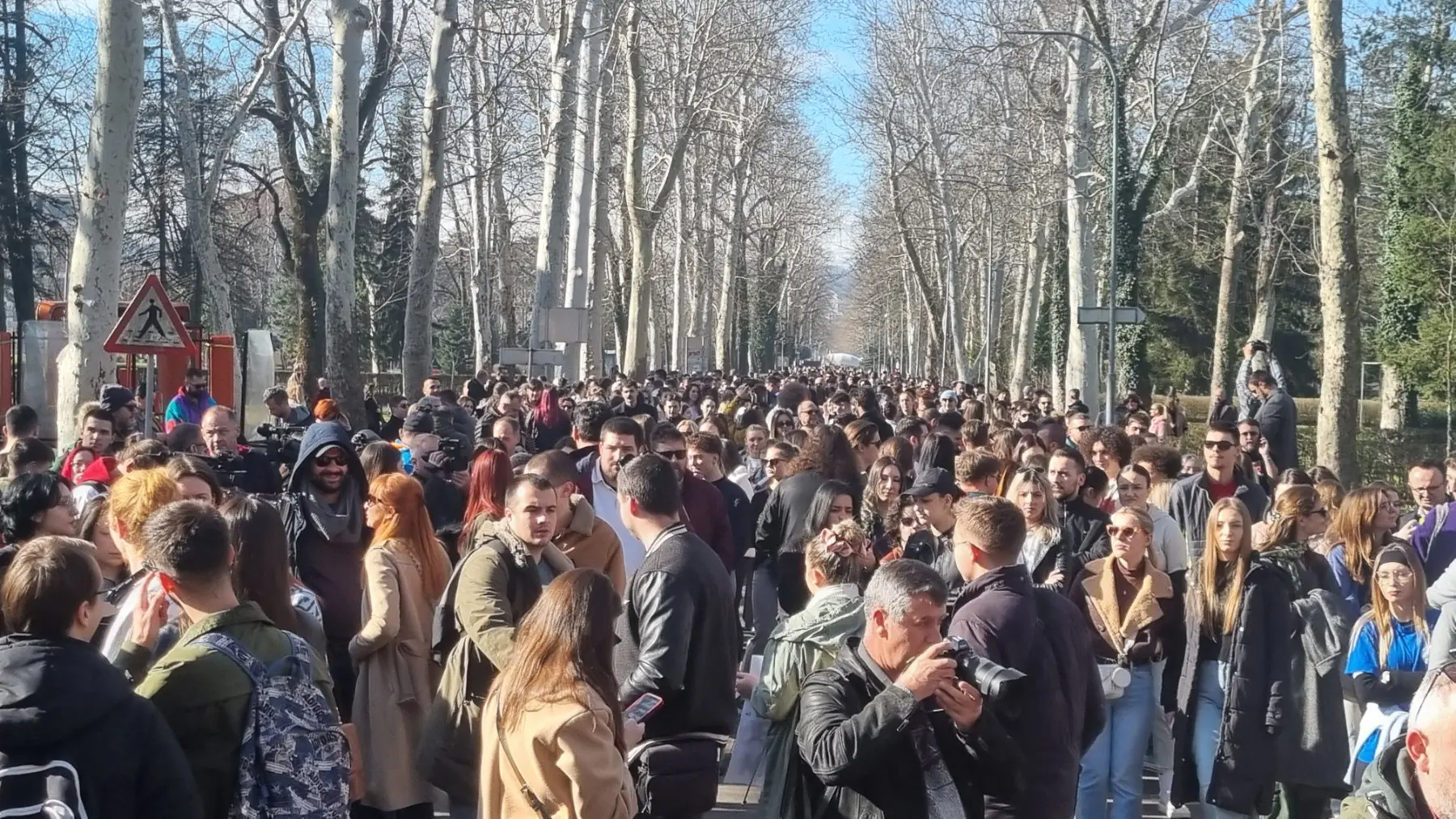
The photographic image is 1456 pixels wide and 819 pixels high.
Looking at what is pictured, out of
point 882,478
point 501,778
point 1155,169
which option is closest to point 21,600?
point 501,778

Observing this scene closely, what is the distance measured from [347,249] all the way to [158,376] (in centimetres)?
469

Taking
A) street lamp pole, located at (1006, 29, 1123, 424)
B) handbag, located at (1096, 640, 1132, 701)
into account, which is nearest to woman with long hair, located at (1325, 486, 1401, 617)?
handbag, located at (1096, 640, 1132, 701)

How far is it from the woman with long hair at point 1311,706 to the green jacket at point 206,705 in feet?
13.6

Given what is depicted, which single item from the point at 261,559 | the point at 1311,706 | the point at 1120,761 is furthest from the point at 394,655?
the point at 1311,706

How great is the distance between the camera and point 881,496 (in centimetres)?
843

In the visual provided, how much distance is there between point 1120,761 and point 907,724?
10.1 feet

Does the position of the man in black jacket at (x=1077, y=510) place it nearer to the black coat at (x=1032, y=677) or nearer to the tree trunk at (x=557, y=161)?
the black coat at (x=1032, y=677)

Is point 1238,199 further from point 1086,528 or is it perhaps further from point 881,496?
point 1086,528

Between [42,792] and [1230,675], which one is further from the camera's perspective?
[1230,675]

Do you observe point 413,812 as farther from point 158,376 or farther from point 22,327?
point 22,327

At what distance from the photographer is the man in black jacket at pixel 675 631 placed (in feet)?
16.1

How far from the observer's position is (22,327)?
885 inches

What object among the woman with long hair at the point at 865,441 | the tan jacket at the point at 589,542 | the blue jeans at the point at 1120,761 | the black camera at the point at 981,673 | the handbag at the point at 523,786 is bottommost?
the blue jeans at the point at 1120,761

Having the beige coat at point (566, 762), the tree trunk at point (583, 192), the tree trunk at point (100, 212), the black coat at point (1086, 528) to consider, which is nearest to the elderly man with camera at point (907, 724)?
the beige coat at point (566, 762)
